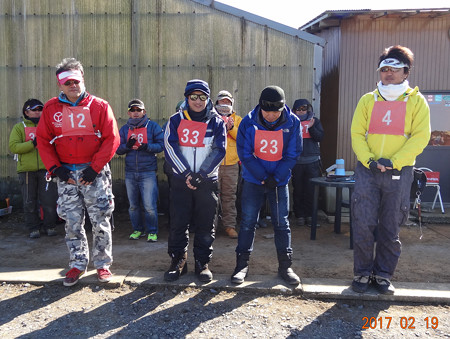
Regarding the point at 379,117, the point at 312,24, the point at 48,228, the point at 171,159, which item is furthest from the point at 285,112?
the point at 312,24

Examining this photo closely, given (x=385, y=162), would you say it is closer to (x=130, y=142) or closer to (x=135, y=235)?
(x=130, y=142)

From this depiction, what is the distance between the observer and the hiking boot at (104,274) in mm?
4083

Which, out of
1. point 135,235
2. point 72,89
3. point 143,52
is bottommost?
point 135,235

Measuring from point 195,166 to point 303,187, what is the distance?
3.17 meters

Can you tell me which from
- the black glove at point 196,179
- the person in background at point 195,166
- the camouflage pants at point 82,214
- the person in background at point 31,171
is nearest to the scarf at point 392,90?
the person in background at point 195,166

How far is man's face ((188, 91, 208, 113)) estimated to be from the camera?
4.02 metres

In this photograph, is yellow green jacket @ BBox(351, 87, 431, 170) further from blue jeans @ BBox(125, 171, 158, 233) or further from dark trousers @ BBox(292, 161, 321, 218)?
blue jeans @ BBox(125, 171, 158, 233)

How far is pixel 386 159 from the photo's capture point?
369 cm

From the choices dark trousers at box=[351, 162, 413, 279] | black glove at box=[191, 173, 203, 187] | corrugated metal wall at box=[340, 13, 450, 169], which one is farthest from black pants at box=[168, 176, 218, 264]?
corrugated metal wall at box=[340, 13, 450, 169]

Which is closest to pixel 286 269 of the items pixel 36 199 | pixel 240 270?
pixel 240 270

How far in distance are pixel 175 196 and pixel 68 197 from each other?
1.13 m

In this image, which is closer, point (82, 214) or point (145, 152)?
point (82, 214)

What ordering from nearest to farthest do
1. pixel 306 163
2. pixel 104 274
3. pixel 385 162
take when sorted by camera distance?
pixel 385 162
pixel 104 274
pixel 306 163

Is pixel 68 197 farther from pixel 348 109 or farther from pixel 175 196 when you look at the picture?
pixel 348 109
